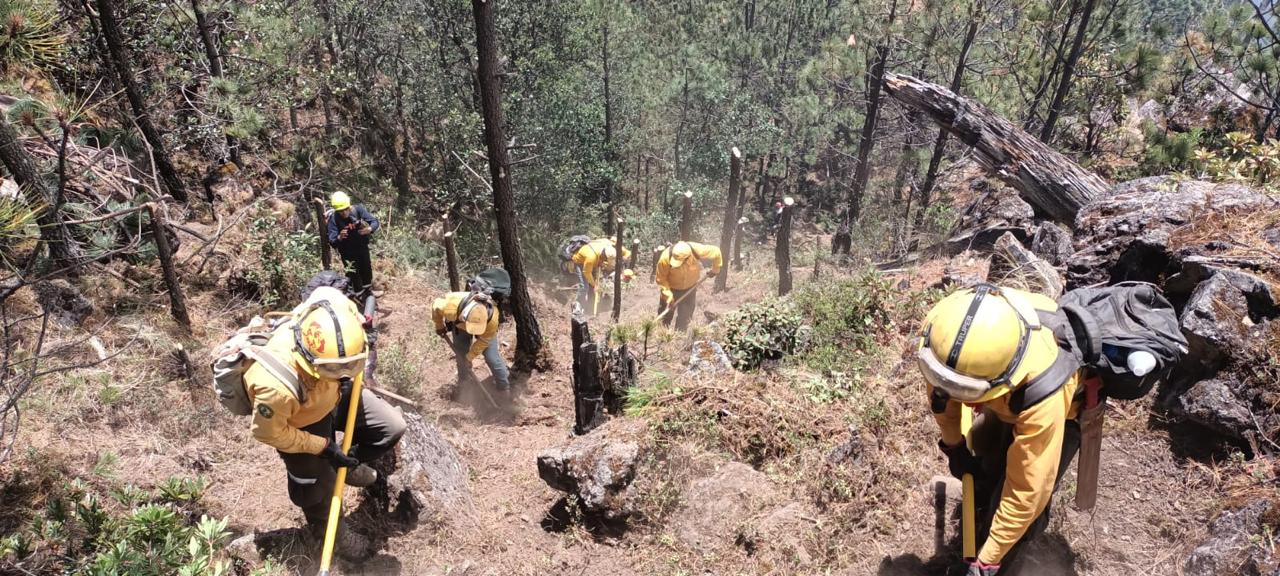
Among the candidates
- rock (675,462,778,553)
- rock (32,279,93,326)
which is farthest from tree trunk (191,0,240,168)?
rock (675,462,778,553)

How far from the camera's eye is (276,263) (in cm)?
782

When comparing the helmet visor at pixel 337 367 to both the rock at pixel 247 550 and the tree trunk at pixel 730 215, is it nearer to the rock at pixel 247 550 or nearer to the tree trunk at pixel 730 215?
the rock at pixel 247 550

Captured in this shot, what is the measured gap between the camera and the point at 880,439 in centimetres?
477

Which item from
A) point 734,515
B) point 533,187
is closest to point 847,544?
point 734,515

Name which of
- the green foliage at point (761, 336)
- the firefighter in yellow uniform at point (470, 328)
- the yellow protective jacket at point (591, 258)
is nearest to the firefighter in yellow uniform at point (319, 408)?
the firefighter in yellow uniform at point (470, 328)

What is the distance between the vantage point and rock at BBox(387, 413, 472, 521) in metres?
4.50

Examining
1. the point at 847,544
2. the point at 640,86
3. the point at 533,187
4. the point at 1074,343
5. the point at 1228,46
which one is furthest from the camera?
the point at 640,86

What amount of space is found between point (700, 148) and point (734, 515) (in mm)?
16270

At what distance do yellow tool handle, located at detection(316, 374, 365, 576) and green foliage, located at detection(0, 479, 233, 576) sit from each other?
481 mm

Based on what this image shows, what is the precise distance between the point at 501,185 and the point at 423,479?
10.1ft

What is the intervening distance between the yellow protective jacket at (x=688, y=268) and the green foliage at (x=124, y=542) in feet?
19.6

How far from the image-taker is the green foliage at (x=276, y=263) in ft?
25.3

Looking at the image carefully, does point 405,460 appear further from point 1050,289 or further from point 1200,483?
point 1050,289

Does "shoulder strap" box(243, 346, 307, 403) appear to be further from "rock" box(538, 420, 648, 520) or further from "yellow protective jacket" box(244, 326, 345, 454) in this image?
"rock" box(538, 420, 648, 520)
